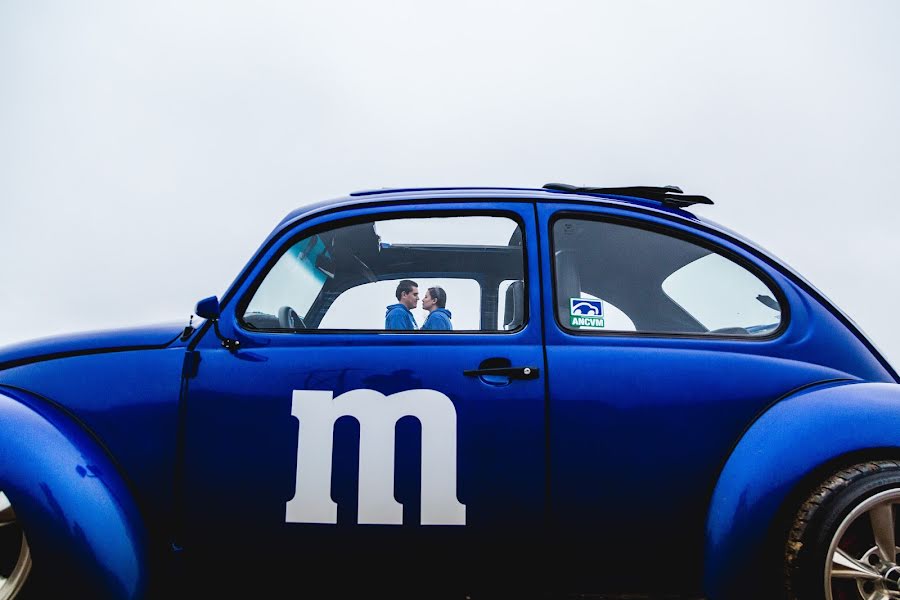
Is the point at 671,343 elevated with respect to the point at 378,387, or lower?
elevated

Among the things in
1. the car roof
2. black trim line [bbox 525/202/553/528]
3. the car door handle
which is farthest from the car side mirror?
black trim line [bbox 525/202/553/528]

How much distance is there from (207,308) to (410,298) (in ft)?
2.75

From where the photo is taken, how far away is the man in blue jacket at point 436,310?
→ 2.81 meters

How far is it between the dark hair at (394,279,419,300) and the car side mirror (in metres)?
0.76

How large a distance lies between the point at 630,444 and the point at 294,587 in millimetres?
1354

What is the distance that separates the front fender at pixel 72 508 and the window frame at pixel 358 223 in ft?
2.44

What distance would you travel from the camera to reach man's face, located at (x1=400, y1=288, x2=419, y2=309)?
2.95 metres

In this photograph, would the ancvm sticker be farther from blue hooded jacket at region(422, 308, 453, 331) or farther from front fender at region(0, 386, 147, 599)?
front fender at region(0, 386, 147, 599)

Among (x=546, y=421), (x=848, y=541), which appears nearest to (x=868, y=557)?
(x=848, y=541)

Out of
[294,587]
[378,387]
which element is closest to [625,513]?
[378,387]

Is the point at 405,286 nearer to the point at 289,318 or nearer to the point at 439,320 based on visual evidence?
the point at 439,320

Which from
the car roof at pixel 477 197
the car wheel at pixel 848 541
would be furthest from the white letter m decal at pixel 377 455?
the car wheel at pixel 848 541

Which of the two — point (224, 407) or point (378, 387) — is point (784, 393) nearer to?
point (378, 387)

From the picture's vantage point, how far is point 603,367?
2.59m
